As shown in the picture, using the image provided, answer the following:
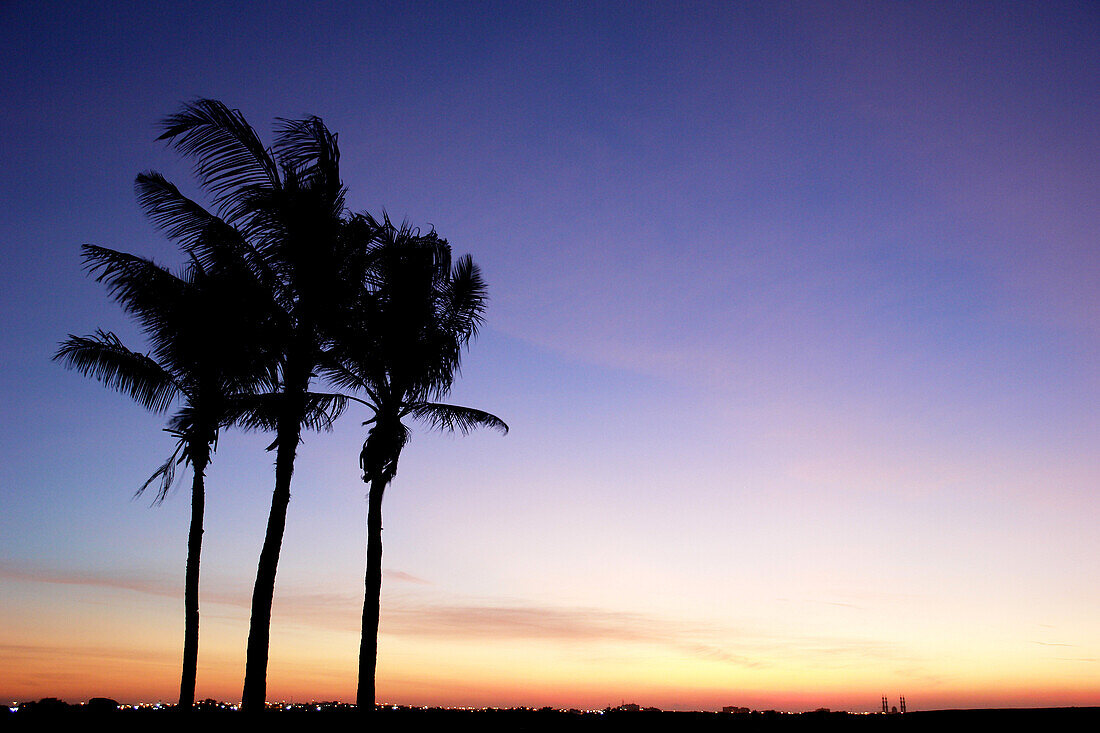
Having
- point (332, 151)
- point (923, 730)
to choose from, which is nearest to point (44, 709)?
point (332, 151)

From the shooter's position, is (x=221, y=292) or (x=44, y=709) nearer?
(x=44, y=709)

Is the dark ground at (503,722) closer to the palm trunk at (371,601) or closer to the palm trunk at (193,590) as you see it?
the palm trunk at (371,601)

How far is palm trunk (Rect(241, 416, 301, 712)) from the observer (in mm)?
15469

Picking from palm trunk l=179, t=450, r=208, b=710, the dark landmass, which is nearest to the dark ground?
the dark landmass

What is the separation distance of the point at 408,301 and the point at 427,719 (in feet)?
30.3

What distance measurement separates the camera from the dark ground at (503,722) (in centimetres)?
1367

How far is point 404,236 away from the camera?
73.1ft

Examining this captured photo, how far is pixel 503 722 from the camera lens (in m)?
17.9

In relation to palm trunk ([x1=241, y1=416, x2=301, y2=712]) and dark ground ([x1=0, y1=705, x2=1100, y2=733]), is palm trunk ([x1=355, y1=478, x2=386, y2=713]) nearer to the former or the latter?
dark ground ([x1=0, y1=705, x2=1100, y2=733])

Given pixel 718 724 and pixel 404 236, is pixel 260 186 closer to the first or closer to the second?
pixel 404 236

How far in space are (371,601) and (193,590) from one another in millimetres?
4337

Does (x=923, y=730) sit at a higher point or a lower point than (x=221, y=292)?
lower

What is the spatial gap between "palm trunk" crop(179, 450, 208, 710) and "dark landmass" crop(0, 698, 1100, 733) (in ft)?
8.49

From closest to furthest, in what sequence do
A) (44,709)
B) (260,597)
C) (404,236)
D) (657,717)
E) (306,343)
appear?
(44,709)
(260,597)
(306,343)
(657,717)
(404,236)
